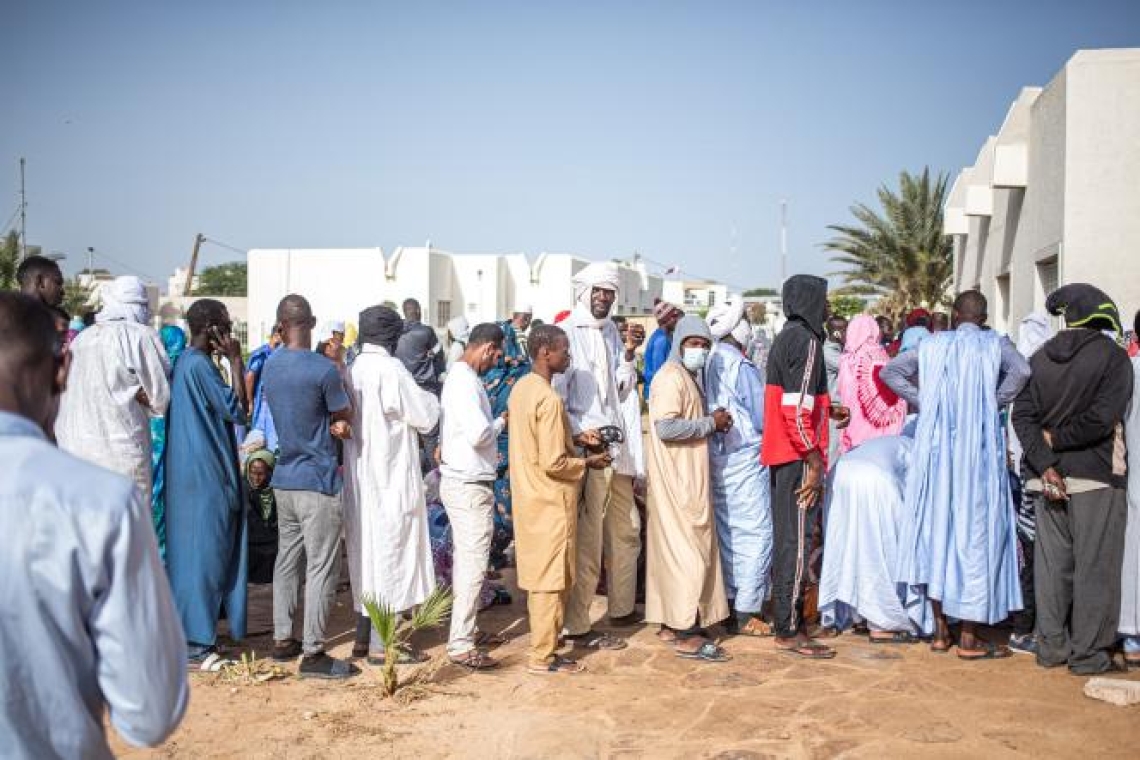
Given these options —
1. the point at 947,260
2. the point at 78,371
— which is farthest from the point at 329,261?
the point at 78,371

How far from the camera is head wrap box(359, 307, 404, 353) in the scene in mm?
5391

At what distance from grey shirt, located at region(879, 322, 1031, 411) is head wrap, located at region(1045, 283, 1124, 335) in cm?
33

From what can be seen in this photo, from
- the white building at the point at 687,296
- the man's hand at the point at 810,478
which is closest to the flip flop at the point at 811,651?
the man's hand at the point at 810,478

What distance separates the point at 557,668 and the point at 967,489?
2.49m

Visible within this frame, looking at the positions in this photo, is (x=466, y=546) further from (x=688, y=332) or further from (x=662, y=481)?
(x=688, y=332)

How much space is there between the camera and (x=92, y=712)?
1735 mm

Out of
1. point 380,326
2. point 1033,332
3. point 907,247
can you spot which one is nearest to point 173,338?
point 380,326

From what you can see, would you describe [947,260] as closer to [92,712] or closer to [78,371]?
[78,371]

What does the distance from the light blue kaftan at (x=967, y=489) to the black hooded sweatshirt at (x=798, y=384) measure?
63 cm

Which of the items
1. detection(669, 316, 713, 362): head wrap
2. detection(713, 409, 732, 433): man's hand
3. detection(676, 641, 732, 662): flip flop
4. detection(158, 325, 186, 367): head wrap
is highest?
detection(669, 316, 713, 362): head wrap

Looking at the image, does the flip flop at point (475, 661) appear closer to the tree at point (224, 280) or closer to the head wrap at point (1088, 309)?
the head wrap at point (1088, 309)

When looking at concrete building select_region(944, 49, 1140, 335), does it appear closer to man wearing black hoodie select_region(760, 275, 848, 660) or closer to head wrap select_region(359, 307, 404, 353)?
man wearing black hoodie select_region(760, 275, 848, 660)

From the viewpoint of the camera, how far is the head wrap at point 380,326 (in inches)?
212

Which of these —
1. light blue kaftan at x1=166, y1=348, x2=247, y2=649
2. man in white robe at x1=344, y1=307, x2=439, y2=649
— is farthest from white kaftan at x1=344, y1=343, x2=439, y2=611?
light blue kaftan at x1=166, y1=348, x2=247, y2=649
